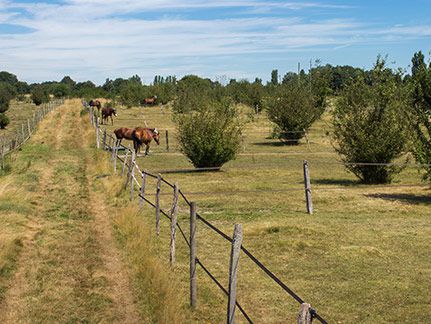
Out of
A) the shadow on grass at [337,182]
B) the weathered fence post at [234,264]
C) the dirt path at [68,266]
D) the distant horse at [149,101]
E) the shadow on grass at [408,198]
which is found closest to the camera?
the weathered fence post at [234,264]

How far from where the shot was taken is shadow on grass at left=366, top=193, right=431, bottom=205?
1692cm

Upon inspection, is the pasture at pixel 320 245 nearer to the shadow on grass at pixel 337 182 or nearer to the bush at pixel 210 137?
the shadow on grass at pixel 337 182

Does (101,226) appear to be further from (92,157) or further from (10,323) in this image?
(92,157)

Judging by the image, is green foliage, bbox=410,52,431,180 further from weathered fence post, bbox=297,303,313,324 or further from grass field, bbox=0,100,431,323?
weathered fence post, bbox=297,303,313,324

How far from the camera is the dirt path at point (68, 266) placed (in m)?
8.19

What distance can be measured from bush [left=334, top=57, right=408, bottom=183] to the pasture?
39.5 inches

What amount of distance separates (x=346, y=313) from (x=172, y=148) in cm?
2480

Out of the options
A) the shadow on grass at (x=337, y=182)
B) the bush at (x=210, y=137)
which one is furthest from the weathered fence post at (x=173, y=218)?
the bush at (x=210, y=137)

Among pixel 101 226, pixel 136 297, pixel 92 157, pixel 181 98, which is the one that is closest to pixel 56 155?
pixel 92 157

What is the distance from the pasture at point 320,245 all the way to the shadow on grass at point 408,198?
0.10 ft

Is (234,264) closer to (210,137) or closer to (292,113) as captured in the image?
(210,137)

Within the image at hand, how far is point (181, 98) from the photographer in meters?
54.1

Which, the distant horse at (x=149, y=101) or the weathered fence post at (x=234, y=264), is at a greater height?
the distant horse at (x=149, y=101)

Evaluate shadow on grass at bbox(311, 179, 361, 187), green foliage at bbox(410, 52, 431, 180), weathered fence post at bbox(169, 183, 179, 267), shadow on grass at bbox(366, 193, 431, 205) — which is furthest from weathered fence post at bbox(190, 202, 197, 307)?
shadow on grass at bbox(311, 179, 361, 187)
